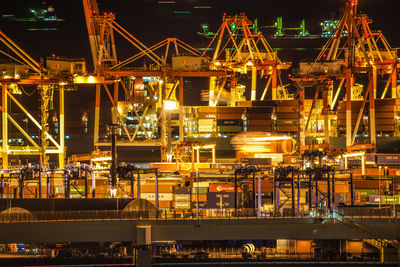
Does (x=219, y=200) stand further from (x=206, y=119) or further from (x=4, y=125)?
(x=206, y=119)

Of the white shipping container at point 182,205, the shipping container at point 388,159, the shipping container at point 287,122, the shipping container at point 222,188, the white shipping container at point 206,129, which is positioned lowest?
the white shipping container at point 182,205

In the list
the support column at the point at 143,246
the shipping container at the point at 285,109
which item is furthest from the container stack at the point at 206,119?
the support column at the point at 143,246

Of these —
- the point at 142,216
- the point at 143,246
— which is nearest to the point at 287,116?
the point at 142,216

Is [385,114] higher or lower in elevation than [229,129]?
higher

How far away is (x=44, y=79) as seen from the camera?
143ft

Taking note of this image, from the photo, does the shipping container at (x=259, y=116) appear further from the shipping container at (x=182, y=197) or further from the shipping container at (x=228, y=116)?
the shipping container at (x=182, y=197)

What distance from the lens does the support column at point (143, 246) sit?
2380 cm

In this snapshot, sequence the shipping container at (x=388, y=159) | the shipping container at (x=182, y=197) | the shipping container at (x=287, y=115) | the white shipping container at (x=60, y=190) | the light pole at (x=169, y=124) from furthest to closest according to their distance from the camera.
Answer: the shipping container at (x=287, y=115) → the light pole at (x=169, y=124) → the shipping container at (x=388, y=159) → the white shipping container at (x=60, y=190) → the shipping container at (x=182, y=197)

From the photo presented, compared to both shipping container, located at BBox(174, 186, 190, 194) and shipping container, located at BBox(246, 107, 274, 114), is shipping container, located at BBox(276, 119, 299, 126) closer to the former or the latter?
shipping container, located at BBox(246, 107, 274, 114)

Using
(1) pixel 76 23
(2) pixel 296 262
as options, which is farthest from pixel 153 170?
(1) pixel 76 23

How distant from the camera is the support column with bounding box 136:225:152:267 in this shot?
937 inches

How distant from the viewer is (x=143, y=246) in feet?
79.0

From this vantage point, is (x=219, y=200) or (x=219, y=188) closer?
(x=219, y=200)

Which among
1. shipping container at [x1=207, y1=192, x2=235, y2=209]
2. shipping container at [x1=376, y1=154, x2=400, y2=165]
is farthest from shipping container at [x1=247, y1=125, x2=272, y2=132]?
shipping container at [x1=207, y1=192, x2=235, y2=209]
